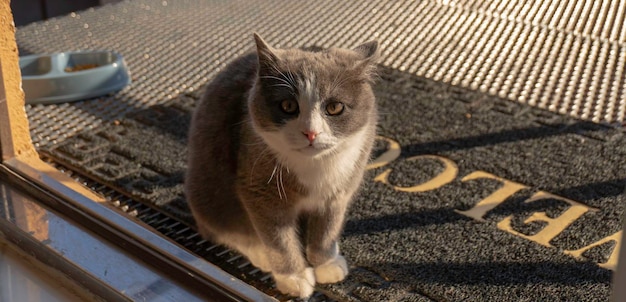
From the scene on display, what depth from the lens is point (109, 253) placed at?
136cm

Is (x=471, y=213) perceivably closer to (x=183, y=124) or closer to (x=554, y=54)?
(x=554, y=54)

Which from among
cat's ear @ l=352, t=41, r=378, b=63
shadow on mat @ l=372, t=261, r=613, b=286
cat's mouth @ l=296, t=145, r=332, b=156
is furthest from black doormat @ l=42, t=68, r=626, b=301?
cat's ear @ l=352, t=41, r=378, b=63

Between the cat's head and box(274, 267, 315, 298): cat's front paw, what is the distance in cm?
23

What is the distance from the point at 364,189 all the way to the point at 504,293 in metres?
0.45

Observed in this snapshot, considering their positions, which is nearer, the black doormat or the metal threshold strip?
the metal threshold strip

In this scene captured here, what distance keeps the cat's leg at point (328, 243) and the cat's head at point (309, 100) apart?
0.15 meters

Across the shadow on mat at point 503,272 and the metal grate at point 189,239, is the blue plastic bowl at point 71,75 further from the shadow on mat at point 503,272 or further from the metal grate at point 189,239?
the shadow on mat at point 503,272

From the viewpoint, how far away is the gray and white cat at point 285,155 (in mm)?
1246

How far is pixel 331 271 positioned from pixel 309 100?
347mm

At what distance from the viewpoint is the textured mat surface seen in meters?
1.85

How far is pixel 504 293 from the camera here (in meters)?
1.32

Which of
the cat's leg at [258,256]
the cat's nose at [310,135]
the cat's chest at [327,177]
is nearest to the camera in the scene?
the cat's nose at [310,135]

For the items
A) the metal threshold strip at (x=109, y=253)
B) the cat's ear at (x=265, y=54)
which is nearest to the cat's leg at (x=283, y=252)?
the metal threshold strip at (x=109, y=253)

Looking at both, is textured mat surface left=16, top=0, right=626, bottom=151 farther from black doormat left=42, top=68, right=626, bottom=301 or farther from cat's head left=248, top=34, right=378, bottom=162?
cat's head left=248, top=34, right=378, bottom=162
